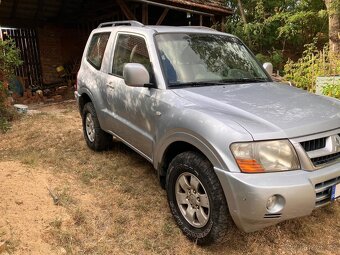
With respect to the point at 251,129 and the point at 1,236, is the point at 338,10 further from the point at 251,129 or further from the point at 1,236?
the point at 1,236

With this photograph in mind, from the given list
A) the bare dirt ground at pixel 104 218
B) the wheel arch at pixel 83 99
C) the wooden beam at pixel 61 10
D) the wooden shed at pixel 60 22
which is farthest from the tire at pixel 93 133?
the wooden beam at pixel 61 10

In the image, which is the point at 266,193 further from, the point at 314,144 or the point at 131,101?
the point at 131,101

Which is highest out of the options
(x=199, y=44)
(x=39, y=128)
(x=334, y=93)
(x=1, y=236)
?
(x=199, y=44)

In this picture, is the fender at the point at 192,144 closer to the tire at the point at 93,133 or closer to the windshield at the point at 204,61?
the windshield at the point at 204,61

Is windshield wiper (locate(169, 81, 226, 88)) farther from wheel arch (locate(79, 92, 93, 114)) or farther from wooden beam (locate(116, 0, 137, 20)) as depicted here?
wooden beam (locate(116, 0, 137, 20))

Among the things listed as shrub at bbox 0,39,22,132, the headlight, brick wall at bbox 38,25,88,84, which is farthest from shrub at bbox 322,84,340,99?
brick wall at bbox 38,25,88,84

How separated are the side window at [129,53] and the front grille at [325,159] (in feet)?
6.05

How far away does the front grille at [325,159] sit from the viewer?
2.61m

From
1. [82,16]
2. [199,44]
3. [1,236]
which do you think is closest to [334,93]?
[199,44]

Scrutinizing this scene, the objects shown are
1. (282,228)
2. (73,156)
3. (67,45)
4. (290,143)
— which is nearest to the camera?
(290,143)

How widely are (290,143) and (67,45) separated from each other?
1325 cm

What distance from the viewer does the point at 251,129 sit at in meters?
2.52

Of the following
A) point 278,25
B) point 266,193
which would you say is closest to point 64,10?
point 278,25

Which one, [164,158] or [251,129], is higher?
[251,129]
